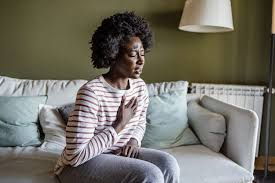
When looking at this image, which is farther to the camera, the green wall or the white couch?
the green wall

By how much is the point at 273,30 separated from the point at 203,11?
52 cm

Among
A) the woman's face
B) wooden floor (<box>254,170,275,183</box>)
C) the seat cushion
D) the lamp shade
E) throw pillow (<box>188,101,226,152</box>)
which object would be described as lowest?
wooden floor (<box>254,170,275,183</box>)

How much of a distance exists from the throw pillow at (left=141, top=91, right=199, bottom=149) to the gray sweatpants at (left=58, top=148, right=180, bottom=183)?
66 centimetres

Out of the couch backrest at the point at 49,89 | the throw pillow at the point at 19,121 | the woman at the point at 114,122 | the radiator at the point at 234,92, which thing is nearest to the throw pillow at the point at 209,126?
the couch backrest at the point at 49,89

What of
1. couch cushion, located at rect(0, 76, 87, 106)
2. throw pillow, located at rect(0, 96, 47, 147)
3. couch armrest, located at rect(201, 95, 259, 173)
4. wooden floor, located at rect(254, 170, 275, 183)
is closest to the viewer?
couch armrest, located at rect(201, 95, 259, 173)

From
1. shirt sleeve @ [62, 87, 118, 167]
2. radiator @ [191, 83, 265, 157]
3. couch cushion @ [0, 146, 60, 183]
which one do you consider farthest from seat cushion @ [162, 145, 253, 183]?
radiator @ [191, 83, 265, 157]

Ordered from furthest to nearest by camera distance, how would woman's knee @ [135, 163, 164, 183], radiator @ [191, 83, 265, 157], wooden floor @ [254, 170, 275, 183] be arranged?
radiator @ [191, 83, 265, 157], wooden floor @ [254, 170, 275, 183], woman's knee @ [135, 163, 164, 183]

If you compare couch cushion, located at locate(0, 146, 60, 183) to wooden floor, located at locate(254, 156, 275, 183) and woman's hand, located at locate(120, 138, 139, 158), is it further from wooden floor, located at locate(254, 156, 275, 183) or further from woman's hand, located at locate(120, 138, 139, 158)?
wooden floor, located at locate(254, 156, 275, 183)

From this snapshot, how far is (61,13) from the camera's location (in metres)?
2.60

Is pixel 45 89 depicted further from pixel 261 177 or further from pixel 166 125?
pixel 261 177

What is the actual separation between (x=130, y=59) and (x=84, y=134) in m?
0.40

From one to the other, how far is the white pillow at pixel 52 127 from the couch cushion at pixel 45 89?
9 cm

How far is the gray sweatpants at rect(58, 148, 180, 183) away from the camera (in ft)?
4.15

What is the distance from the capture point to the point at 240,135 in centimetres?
188
